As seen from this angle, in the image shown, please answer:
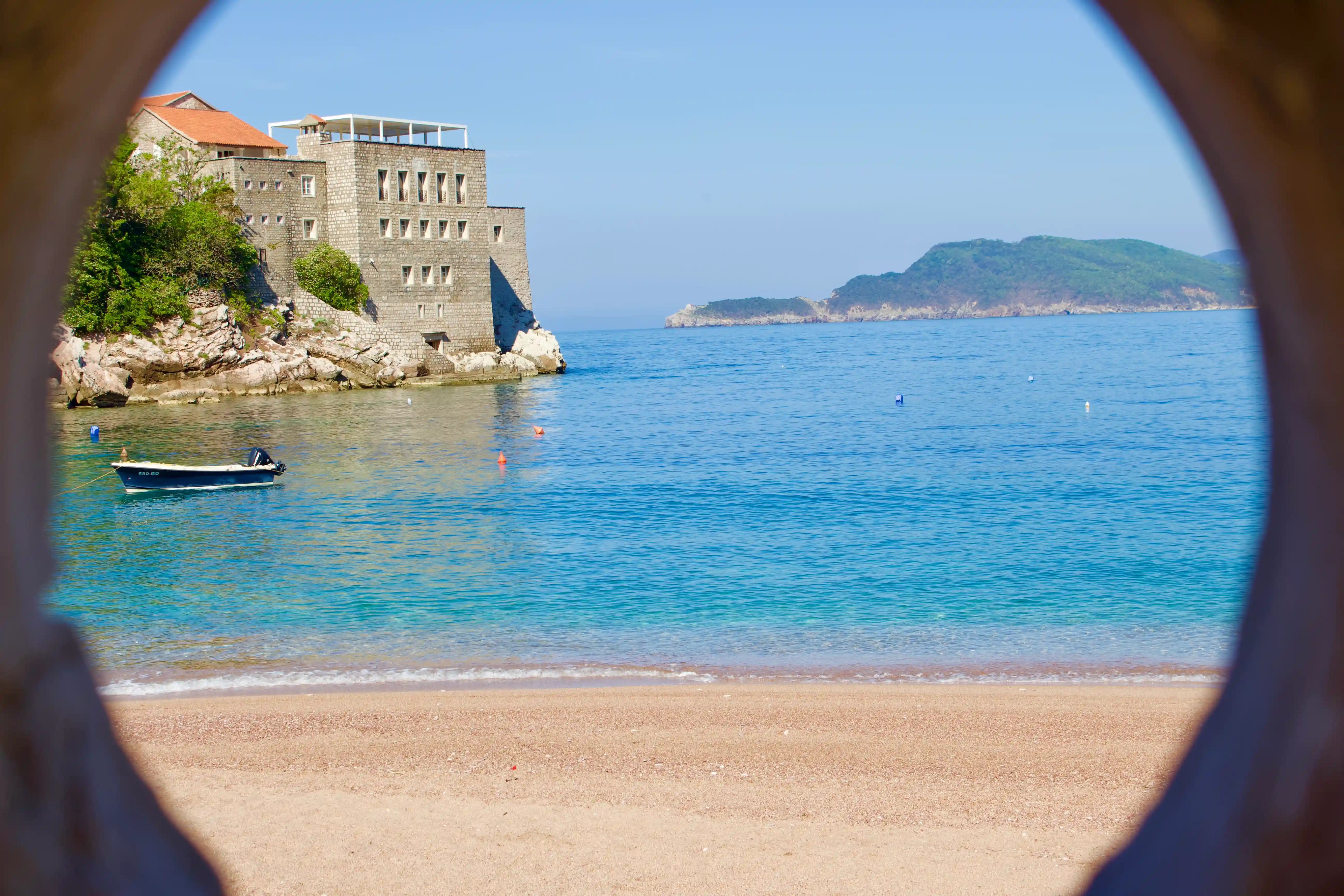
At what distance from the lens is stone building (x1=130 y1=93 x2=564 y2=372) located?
195 feet

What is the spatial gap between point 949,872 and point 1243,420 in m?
42.7

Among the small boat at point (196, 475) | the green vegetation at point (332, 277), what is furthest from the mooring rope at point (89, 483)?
the green vegetation at point (332, 277)

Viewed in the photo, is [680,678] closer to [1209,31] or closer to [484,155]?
[1209,31]

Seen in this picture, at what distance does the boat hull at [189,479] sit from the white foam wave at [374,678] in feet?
54.5

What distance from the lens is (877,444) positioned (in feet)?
132

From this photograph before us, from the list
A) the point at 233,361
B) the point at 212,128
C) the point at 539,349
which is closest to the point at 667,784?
the point at 233,361

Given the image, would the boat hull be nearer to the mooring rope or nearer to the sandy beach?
the mooring rope

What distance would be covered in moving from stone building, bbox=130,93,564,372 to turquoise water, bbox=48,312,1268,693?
12605mm

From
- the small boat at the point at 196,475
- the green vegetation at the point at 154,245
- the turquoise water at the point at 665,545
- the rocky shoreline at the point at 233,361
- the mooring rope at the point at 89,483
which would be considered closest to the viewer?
the turquoise water at the point at 665,545

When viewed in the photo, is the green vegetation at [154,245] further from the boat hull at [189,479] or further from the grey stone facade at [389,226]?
the boat hull at [189,479]

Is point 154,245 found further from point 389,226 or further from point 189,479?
point 189,479

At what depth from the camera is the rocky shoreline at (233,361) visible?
51531 mm

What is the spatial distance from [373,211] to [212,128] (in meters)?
11.8

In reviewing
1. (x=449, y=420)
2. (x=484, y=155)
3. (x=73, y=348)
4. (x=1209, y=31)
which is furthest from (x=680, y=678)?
(x=484, y=155)
